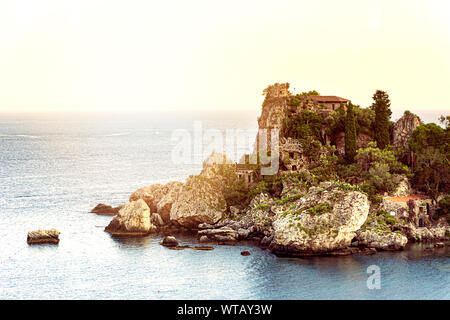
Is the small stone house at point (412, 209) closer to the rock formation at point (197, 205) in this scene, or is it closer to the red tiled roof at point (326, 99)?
the rock formation at point (197, 205)

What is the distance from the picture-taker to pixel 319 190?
173ft

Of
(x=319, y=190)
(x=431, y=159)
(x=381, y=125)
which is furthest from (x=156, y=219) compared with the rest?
(x=431, y=159)

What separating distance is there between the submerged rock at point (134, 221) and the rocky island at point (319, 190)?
0.10 meters

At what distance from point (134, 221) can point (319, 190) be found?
18.6 meters

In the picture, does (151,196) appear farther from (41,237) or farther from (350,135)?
(350,135)

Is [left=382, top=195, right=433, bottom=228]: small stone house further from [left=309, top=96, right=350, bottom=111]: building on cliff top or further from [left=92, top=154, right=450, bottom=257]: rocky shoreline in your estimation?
[left=309, top=96, right=350, bottom=111]: building on cliff top

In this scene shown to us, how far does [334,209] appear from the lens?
1989 inches

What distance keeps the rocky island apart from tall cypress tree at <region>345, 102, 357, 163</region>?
106 millimetres

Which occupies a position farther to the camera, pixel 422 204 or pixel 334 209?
pixel 422 204

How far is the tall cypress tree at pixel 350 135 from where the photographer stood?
62438 millimetres
